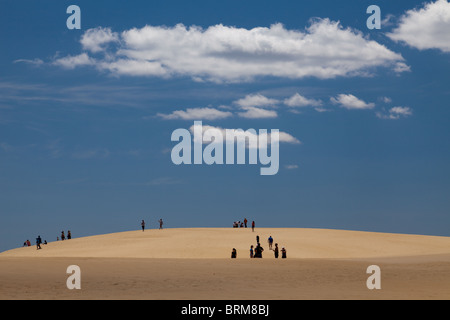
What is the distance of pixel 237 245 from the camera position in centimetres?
5122

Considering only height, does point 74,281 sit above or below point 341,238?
below

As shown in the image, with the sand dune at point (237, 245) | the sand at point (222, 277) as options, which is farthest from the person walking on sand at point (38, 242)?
the sand at point (222, 277)

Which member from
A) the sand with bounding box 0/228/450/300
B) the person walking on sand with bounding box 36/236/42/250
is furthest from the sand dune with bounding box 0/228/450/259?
the person walking on sand with bounding box 36/236/42/250

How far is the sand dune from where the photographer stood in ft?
161

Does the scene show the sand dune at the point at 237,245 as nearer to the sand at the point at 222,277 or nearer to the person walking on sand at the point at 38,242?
the sand at the point at 222,277

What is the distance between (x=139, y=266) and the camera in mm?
32031

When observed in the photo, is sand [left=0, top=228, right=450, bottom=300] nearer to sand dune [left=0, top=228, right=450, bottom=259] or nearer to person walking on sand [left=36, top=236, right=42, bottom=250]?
sand dune [left=0, top=228, right=450, bottom=259]

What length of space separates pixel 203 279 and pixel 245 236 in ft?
98.2

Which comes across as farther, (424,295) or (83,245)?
(83,245)

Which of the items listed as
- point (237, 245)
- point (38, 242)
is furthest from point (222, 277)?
point (38, 242)
